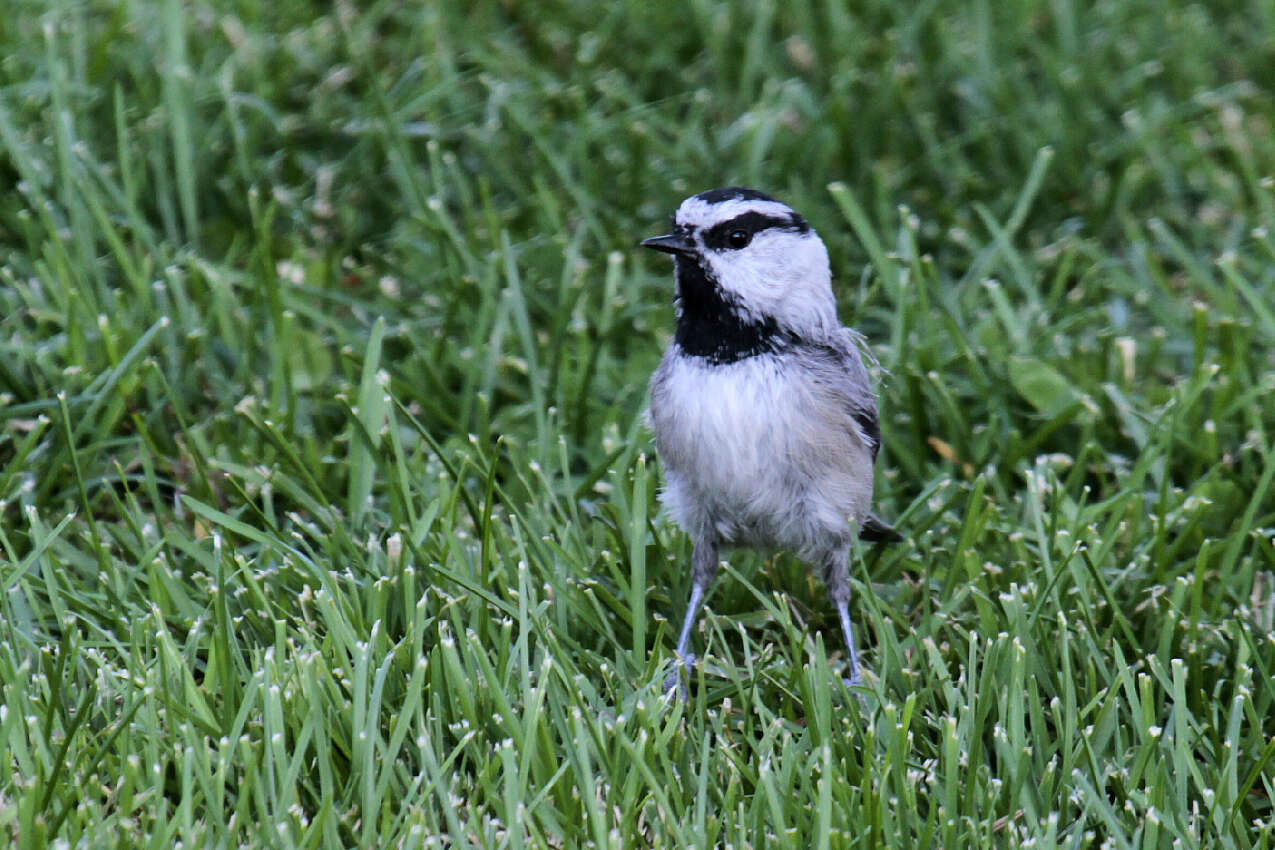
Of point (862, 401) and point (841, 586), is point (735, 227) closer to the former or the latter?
point (862, 401)

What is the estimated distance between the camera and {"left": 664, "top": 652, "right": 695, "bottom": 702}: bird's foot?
3.59 m

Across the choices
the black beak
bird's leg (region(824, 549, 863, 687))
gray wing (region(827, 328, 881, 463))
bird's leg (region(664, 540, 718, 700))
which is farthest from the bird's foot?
the black beak

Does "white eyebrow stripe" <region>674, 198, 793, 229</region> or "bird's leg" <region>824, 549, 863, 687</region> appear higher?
"white eyebrow stripe" <region>674, 198, 793, 229</region>

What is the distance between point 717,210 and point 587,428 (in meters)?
1.25

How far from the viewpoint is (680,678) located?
3.62 m

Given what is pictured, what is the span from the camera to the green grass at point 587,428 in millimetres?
3311

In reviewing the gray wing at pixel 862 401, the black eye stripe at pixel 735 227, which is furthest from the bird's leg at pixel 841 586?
the black eye stripe at pixel 735 227

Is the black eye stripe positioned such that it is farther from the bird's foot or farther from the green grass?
the bird's foot

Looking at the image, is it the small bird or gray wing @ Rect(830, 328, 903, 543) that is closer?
the small bird

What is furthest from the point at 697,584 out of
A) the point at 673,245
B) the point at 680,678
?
the point at 673,245

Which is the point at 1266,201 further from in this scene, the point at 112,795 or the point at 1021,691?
the point at 112,795

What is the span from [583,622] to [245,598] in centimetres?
81

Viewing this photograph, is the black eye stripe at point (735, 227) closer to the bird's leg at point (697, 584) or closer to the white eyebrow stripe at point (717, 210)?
the white eyebrow stripe at point (717, 210)

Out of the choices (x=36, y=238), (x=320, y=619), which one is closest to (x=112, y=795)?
(x=320, y=619)
